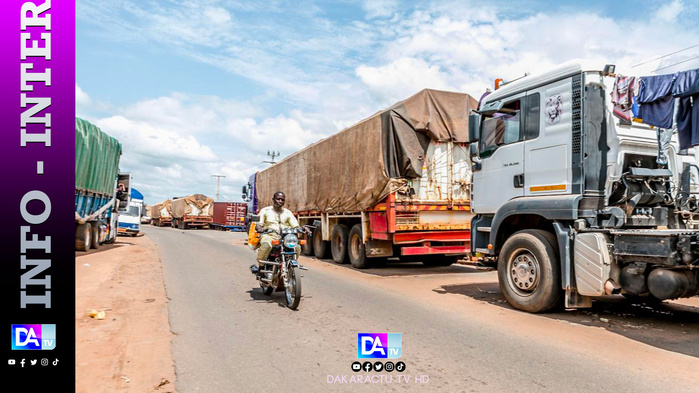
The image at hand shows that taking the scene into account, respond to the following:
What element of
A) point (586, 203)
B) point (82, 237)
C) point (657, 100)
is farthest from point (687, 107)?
point (82, 237)

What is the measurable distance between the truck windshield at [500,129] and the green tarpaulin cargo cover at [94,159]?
11507mm

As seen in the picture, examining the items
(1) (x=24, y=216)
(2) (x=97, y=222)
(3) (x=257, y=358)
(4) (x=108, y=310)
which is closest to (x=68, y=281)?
(1) (x=24, y=216)

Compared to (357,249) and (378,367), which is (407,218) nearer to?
(357,249)

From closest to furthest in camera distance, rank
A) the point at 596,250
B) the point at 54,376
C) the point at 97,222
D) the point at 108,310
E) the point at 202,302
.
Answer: the point at 54,376 < the point at 596,250 < the point at 108,310 < the point at 202,302 < the point at 97,222

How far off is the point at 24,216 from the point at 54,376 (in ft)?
5.79

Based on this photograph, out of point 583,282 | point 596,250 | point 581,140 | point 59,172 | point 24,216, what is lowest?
point 583,282

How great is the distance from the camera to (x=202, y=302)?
24.7 feet

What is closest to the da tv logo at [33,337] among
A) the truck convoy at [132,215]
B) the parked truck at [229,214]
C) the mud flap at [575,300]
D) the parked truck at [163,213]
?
the mud flap at [575,300]

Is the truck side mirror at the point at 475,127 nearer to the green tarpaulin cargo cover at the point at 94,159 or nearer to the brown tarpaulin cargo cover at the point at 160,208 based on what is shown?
the green tarpaulin cargo cover at the point at 94,159

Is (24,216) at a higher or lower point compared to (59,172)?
lower

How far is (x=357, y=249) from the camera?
41.4 feet

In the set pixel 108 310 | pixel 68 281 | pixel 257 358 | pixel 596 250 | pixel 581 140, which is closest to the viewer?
pixel 257 358

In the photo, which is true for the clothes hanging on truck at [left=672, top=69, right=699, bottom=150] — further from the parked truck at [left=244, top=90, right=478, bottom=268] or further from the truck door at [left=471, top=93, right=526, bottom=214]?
the parked truck at [left=244, top=90, right=478, bottom=268]

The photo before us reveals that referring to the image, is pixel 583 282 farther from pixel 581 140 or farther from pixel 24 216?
pixel 24 216
